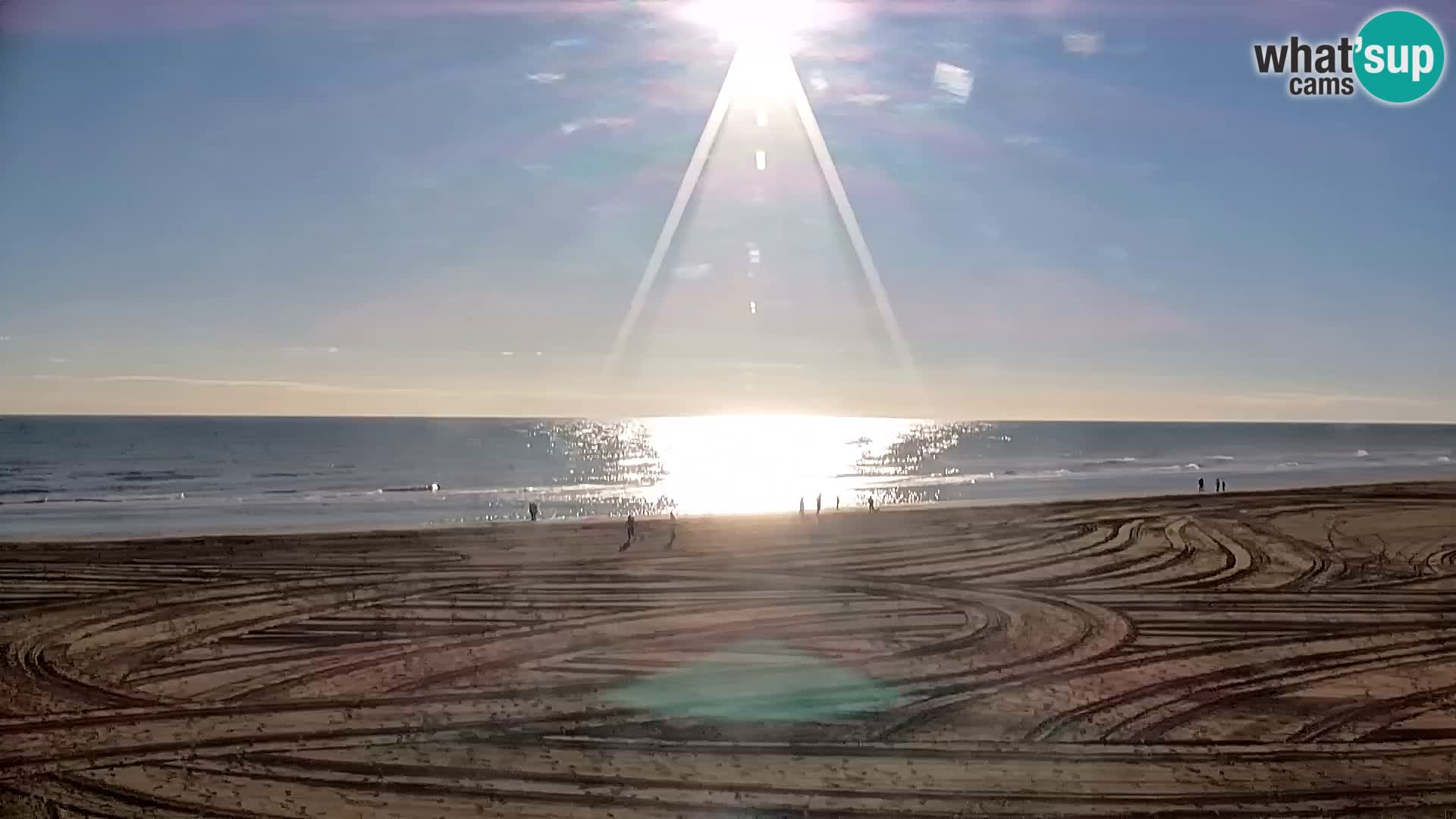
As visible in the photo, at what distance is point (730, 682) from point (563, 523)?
26063 mm

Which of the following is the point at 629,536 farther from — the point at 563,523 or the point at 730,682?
the point at 730,682

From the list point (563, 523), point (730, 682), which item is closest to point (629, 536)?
point (563, 523)

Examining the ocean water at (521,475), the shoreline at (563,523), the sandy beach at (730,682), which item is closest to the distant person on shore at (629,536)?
the sandy beach at (730,682)

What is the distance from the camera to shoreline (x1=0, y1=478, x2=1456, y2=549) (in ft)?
119

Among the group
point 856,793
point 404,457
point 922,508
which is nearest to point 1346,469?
point 922,508

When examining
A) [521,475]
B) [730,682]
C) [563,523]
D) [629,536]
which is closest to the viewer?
[730,682]

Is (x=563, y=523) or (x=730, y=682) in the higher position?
(x=563, y=523)

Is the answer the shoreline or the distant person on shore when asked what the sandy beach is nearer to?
the distant person on shore

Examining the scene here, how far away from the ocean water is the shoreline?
4.20 feet

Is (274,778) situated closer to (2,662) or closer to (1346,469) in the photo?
(2,662)

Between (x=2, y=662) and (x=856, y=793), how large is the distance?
15.6 metres

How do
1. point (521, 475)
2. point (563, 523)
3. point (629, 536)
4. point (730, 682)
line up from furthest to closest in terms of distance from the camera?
point (521, 475), point (563, 523), point (629, 536), point (730, 682)

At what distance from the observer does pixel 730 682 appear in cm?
1745

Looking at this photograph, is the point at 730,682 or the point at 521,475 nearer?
the point at 730,682
